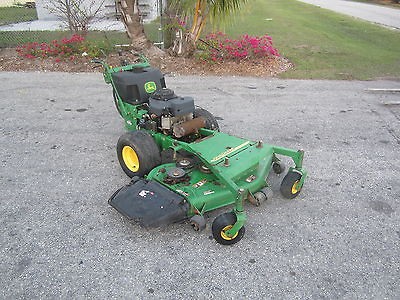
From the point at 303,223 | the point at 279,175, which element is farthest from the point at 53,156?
the point at 303,223

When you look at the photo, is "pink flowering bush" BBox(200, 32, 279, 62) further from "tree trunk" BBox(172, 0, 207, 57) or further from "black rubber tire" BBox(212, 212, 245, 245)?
"black rubber tire" BBox(212, 212, 245, 245)

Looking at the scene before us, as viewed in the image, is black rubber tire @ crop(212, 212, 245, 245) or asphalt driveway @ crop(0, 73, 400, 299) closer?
asphalt driveway @ crop(0, 73, 400, 299)

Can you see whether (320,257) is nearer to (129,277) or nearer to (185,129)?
(129,277)

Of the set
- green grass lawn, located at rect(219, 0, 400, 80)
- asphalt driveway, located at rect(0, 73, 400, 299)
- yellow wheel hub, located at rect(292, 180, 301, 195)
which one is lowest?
green grass lawn, located at rect(219, 0, 400, 80)

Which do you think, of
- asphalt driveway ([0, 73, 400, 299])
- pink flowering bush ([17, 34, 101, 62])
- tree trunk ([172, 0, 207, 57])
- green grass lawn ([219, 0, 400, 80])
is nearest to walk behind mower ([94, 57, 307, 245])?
asphalt driveway ([0, 73, 400, 299])

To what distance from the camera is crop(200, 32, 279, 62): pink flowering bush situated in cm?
1031

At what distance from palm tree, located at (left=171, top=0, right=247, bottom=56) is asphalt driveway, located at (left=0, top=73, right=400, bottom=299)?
3565 millimetres

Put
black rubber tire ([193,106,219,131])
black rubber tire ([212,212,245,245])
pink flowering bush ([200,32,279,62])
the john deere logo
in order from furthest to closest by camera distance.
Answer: pink flowering bush ([200,32,279,62]) → the john deere logo → black rubber tire ([193,106,219,131]) → black rubber tire ([212,212,245,245])

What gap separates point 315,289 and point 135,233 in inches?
70.6

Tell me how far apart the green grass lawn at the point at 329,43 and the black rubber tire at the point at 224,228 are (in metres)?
6.88

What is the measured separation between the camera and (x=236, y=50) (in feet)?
34.3

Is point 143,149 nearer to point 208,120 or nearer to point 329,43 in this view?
point 208,120

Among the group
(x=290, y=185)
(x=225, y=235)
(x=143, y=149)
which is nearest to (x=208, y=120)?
(x=143, y=149)

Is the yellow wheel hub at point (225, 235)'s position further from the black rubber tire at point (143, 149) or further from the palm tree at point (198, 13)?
the palm tree at point (198, 13)
